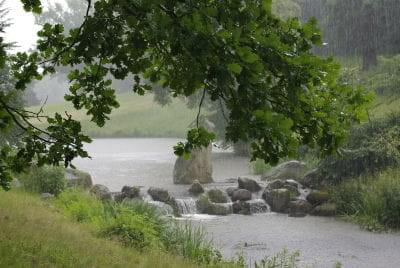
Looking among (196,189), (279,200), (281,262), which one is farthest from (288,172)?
(281,262)

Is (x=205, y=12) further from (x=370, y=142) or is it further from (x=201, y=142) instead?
(x=370, y=142)

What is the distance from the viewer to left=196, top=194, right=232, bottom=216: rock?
57.3 ft

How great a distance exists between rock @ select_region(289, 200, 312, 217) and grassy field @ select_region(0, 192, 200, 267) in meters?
8.13

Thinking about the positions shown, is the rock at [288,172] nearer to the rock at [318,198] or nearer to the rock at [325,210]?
the rock at [318,198]

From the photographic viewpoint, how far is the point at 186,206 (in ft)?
58.8

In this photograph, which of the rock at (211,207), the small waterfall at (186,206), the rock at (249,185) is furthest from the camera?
the rock at (249,185)

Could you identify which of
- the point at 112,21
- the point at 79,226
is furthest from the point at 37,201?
the point at 112,21

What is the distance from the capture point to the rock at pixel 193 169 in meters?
23.0

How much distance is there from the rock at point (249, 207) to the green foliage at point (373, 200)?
228 centimetres

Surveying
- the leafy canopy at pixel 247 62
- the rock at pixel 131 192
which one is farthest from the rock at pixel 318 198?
the leafy canopy at pixel 247 62

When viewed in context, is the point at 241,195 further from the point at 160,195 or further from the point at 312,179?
the point at 312,179

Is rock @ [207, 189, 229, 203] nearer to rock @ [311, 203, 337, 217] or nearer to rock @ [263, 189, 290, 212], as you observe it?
rock @ [263, 189, 290, 212]

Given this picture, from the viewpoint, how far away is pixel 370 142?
18.3 m

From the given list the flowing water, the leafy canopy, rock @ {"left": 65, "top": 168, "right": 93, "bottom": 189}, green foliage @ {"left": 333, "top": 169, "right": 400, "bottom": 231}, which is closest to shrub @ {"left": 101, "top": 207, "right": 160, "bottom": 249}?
the flowing water
